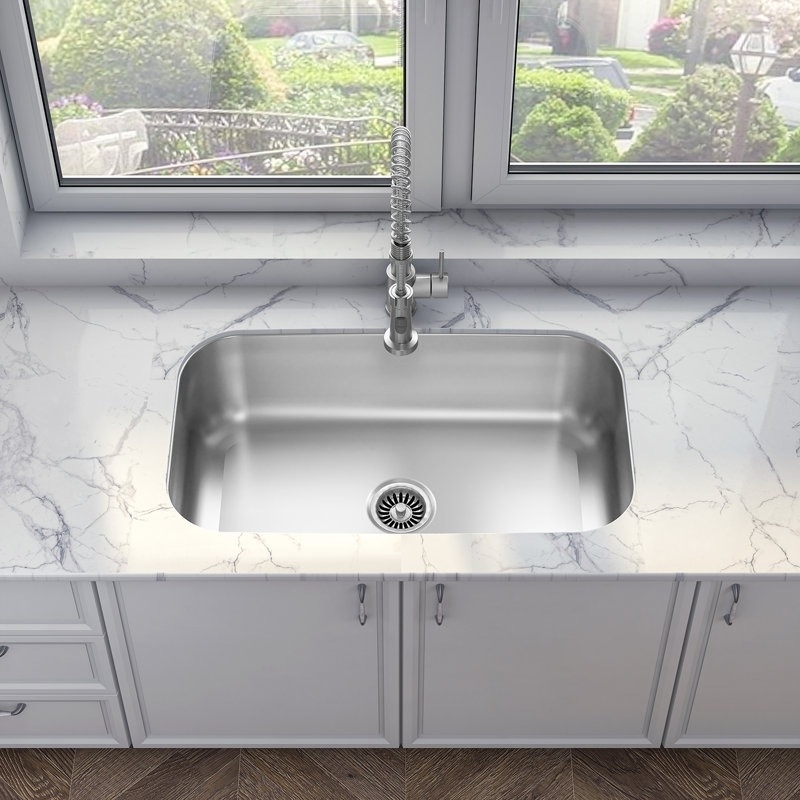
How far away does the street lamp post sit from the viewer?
176 cm

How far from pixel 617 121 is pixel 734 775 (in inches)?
52.6

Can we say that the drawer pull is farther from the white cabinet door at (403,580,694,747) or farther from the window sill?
the window sill

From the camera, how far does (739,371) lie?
5.71 feet

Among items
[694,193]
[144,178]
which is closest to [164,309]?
[144,178]

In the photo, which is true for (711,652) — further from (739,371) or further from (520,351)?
(520,351)

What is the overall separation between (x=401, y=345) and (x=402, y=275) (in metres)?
0.14

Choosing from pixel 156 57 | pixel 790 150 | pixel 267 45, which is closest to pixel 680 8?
pixel 790 150

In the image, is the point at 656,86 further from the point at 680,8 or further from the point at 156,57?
the point at 156,57

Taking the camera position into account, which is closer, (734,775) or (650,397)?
(650,397)

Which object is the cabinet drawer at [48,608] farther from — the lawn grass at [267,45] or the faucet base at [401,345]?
the lawn grass at [267,45]

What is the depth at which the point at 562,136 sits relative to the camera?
6.21 ft

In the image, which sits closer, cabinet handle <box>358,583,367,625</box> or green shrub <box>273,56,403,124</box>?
cabinet handle <box>358,583,367,625</box>

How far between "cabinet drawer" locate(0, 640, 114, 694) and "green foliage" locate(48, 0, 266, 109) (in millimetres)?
1008

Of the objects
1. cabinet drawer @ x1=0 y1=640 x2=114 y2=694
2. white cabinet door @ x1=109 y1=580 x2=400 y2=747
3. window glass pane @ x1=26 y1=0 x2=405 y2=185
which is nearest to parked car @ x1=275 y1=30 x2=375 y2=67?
window glass pane @ x1=26 y1=0 x2=405 y2=185
